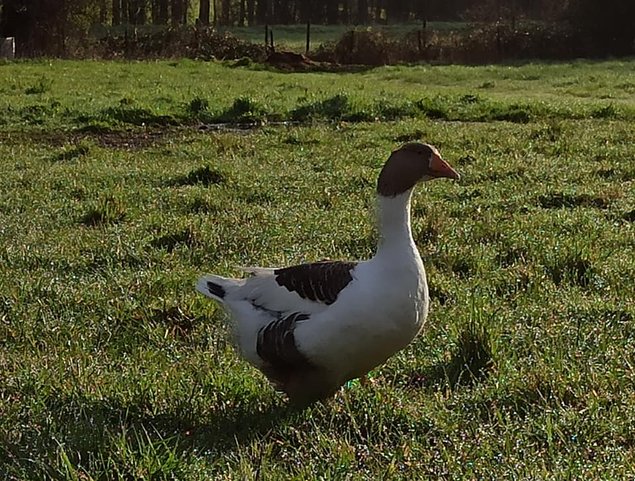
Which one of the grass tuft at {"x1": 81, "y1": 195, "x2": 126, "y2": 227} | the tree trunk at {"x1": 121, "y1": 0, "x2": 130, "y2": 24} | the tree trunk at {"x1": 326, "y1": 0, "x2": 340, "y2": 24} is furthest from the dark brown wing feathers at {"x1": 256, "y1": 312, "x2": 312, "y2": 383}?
the tree trunk at {"x1": 326, "y1": 0, "x2": 340, "y2": 24}

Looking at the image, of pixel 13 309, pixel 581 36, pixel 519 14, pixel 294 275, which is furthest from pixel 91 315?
pixel 519 14

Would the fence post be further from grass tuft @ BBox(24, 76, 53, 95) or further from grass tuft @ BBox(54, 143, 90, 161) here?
grass tuft @ BBox(54, 143, 90, 161)

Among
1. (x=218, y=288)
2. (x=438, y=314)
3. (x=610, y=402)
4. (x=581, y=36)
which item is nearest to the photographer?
(x=610, y=402)

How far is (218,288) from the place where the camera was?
4.54 meters

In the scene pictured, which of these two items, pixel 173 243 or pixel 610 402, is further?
pixel 173 243

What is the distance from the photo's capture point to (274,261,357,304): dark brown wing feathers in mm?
4012

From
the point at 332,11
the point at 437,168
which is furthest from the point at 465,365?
the point at 332,11

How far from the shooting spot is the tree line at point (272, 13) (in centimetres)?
3397

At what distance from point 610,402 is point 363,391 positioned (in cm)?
113

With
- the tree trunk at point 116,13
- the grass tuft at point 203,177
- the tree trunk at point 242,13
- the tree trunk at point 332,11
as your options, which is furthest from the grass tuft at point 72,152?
the tree trunk at point 332,11

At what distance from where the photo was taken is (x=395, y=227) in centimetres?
401

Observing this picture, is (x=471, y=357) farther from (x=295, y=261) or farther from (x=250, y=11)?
(x=250, y=11)

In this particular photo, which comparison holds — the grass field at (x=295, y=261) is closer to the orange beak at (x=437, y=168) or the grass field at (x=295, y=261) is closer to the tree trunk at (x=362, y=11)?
the orange beak at (x=437, y=168)

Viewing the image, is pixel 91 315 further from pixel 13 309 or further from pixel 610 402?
pixel 610 402
